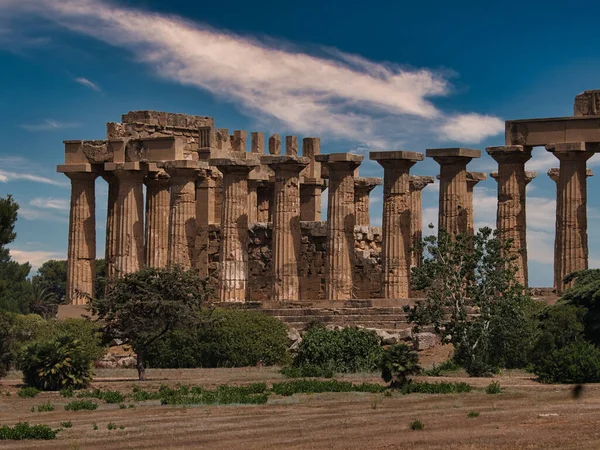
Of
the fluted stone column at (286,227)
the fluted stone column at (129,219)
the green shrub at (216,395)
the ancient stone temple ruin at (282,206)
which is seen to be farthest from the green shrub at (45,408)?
the fluted stone column at (129,219)

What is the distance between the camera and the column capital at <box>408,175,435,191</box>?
2813 inches

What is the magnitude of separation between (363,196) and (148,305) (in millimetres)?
22760

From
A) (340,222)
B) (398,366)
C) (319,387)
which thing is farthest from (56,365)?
(340,222)

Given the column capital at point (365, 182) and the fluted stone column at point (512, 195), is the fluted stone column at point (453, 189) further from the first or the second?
the column capital at point (365, 182)

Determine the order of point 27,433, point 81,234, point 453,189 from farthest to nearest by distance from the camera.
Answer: point 81,234 → point 453,189 → point 27,433

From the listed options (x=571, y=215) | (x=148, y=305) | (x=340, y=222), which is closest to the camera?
(x=148, y=305)

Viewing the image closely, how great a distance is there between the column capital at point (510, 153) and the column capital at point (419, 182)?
37.1ft

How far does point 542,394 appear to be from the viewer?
41469mm

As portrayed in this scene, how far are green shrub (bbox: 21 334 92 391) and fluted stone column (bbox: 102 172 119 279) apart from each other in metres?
19.6

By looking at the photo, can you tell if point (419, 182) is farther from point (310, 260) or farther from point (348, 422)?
point (348, 422)

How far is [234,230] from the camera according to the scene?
64750mm

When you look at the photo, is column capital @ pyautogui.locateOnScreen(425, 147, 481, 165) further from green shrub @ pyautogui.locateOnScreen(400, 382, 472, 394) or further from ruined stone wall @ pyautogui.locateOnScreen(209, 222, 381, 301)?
green shrub @ pyautogui.locateOnScreen(400, 382, 472, 394)

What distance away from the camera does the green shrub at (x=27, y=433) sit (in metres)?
35.9

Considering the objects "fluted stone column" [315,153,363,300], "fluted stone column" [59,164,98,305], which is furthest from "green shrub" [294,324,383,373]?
"fluted stone column" [59,164,98,305]
